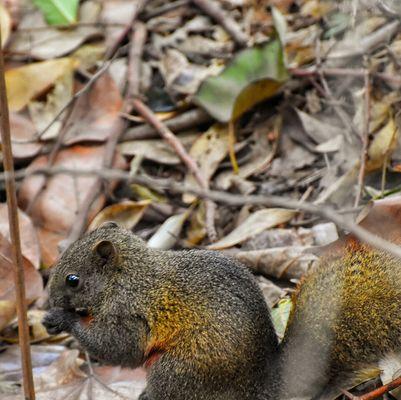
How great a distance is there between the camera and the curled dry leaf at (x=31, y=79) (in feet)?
22.7

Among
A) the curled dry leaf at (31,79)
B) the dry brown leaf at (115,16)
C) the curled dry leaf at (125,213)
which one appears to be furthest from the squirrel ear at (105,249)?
the dry brown leaf at (115,16)

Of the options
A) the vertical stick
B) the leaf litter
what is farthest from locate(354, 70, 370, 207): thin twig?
the vertical stick

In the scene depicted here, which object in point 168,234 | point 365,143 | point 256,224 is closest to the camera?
point 365,143

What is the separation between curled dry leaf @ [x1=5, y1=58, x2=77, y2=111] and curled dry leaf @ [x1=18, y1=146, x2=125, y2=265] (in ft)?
2.08

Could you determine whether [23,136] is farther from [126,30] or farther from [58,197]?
[126,30]

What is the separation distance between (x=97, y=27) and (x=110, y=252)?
→ 12.6 feet

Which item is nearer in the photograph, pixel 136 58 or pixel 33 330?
pixel 33 330

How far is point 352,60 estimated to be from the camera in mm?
6562

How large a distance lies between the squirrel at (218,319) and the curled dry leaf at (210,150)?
2.03 m

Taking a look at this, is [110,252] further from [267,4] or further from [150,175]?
[267,4]

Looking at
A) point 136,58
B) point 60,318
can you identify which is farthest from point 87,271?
point 136,58

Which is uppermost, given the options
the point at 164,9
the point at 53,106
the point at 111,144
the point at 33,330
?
the point at 164,9

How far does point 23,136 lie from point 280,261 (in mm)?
2608

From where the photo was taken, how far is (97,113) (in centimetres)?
685
